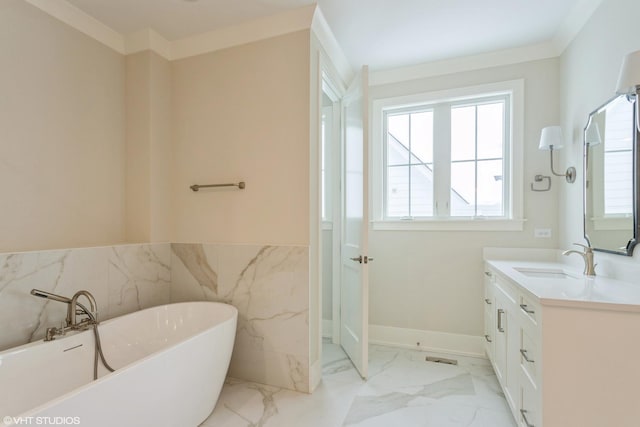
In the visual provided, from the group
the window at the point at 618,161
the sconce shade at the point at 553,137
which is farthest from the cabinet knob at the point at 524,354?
the sconce shade at the point at 553,137

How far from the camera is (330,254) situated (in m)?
3.06

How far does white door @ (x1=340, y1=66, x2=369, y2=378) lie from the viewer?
→ 2242 mm

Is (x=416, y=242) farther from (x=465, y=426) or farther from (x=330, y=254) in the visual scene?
(x=465, y=426)

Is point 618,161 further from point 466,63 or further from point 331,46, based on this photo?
point 331,46

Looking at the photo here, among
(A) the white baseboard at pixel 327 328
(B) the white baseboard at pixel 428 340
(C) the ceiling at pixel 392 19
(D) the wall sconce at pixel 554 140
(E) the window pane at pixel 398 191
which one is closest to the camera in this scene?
(C) the ceiling at pixel 392 19

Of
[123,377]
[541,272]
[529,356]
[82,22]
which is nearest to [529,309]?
[529,356]

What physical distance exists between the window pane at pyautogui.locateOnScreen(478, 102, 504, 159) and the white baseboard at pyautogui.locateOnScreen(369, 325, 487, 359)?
1.63 metres

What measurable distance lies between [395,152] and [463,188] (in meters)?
0.71

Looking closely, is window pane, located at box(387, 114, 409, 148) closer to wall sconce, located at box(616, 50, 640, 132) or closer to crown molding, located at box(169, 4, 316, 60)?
crown molding, located at box(169, 4, 316, 60)

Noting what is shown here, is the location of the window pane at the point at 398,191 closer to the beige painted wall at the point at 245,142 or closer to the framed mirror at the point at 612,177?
the beige painted wall at the point at 245,142

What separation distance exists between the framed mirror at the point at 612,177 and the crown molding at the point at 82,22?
10.6 ft

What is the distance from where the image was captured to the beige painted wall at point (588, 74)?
1.63 metres

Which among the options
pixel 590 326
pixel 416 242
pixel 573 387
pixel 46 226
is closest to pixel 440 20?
pixel 416 242

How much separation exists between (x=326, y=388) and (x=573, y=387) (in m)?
1.43
